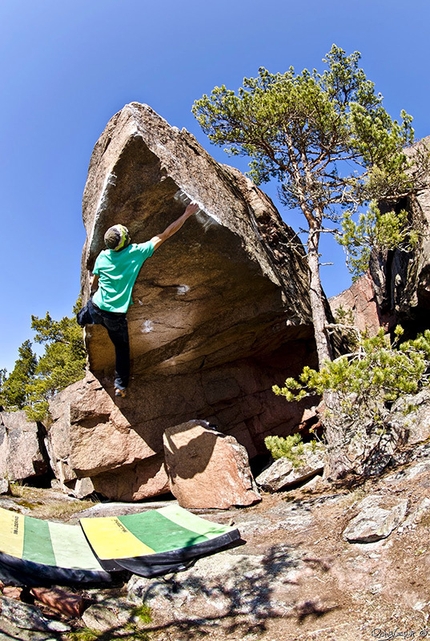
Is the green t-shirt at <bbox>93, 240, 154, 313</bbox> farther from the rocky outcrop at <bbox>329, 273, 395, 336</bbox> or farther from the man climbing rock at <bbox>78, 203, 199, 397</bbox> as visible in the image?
the rocky outcrop at <bbox>329, 273, 395, 336</bbox>

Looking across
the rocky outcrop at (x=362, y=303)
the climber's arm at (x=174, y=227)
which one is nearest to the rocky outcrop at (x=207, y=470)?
the climber's arm at (x=174, y=227)

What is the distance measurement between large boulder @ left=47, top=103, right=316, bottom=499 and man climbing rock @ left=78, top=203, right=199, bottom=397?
0.53 metres

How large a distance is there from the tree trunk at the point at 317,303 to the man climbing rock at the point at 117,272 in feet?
11.3

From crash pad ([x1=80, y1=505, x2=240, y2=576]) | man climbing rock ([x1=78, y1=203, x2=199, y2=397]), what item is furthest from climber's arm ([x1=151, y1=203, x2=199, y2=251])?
crash pad ([x1=80, y1=505, x2=240, y2=576])

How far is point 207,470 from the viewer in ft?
24.0

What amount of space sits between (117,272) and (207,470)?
11.5 ft

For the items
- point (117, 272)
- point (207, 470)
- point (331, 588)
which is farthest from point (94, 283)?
point (331, 588)

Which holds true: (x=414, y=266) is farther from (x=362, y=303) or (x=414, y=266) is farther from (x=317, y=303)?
(x=362, y=303)

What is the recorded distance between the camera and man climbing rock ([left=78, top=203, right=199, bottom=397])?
20.3ft

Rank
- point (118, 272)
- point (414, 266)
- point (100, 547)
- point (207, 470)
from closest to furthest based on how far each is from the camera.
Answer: point (100, 547), point (118, 272), point (207, 470), point (414, 266)

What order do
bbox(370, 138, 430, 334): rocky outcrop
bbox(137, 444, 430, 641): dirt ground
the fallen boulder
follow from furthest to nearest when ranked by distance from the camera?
bbox(370, 138, 430, 334): rocky outcrop → the fallen boulder → bbox(137, 444, 430, 641): dirt ground

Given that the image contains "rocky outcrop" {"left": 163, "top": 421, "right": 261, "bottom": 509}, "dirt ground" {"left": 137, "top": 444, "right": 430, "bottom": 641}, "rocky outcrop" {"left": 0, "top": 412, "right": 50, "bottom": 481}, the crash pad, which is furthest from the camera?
"rocky outcrop" {"left": 0, "top": 412, "right": 50, "bottom": 481}

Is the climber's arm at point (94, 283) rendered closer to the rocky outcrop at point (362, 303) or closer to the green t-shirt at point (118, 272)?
the green t-shirt at point (118, 272)

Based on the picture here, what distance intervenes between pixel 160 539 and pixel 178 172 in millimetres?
4815
